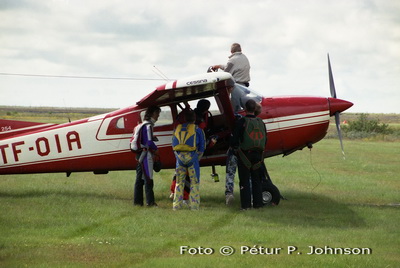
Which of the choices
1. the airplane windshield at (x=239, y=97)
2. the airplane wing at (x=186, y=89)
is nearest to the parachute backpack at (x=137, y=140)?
the airplane wing at (x=186, y=89)

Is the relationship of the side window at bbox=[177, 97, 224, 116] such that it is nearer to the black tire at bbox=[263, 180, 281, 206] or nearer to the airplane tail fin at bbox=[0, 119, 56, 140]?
the black tire at bbox=[263, 180, 281, 206]

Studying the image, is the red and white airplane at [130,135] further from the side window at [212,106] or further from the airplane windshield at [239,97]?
the airplane windshield at [239,97]

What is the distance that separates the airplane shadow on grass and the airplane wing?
222 cm

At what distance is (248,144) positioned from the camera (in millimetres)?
10391

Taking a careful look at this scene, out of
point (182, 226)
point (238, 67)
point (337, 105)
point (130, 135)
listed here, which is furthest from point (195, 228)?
point (337, 105)

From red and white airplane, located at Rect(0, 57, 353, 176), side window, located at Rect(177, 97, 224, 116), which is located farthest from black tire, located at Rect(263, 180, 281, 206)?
side window, located at Rect(177, 97, 224, 116)

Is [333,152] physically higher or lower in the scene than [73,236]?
lower

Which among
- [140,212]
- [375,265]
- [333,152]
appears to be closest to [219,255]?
[375,265]

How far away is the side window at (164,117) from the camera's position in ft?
37.3

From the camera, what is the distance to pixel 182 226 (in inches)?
351

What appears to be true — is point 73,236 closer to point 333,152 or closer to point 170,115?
point 170,115

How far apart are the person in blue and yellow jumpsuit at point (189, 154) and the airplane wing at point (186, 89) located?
474 millimetres

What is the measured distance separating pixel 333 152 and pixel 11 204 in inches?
726

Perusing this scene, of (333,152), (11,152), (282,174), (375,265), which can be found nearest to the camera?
(375,265)
